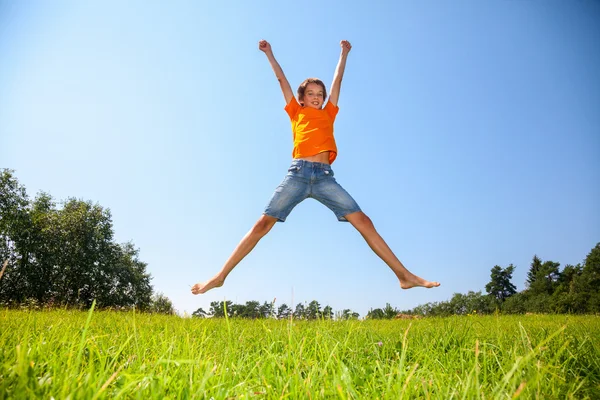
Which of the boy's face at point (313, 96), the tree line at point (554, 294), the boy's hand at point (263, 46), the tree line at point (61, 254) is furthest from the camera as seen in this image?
the tree line at point (554, 294)

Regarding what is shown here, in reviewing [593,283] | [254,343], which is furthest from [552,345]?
[593,283]

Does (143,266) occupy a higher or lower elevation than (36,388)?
higher

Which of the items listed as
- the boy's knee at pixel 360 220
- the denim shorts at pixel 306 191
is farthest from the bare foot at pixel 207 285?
the boy's knee at pixel 360 220

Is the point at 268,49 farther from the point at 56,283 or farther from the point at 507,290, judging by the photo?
the point at 507,290

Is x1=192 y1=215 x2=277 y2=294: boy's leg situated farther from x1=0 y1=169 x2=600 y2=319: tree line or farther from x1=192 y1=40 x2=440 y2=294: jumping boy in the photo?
x1=0 y1=169 x2=600 y2=319: tree line

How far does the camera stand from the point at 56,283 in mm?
31016

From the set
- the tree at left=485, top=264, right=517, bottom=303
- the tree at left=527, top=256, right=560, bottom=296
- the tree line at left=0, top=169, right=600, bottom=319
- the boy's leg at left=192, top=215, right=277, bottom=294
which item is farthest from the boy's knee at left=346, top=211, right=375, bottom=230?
the tree at left=485, top=264, right=517, bottom=303

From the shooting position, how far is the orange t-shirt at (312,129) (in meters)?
5.05

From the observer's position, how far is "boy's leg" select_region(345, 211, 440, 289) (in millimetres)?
4926

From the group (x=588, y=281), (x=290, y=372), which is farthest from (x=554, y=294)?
(x=290, y=372)

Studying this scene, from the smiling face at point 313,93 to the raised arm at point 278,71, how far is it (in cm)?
30

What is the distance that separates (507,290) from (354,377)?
286 feet

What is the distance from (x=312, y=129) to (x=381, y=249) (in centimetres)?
173

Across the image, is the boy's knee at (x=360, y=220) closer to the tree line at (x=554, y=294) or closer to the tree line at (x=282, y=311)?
the tree line at (x=282, y=311)
